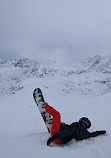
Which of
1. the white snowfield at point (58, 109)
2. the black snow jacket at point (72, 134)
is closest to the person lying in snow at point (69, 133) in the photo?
the black snow jacket at point (72, 134)

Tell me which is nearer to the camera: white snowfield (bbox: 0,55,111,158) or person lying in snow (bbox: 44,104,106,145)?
white snowfield (bbox: 0,55,111,158)

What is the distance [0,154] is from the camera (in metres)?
2.37

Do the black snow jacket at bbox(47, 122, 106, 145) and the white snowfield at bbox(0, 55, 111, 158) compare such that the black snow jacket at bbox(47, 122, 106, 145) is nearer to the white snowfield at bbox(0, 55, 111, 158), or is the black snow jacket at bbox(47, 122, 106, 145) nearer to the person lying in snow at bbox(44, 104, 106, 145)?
the person lying in snow at bbox(44, 104, 106, 145)

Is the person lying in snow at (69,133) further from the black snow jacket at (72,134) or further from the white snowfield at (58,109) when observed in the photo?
the white snowfield at (58,109)

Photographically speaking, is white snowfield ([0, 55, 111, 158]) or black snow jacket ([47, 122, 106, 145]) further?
black snow jacket ([47, 122, 106, 145])

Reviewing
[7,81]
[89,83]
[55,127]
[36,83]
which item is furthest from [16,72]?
[55,127]

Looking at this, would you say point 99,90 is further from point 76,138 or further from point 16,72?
point 16,72

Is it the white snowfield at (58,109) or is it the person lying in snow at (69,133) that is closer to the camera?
→ the white snowfield at (58,109)

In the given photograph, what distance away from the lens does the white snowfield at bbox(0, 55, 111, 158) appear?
2.50 metres

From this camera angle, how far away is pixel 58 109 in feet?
39.6

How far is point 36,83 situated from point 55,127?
21.7 m

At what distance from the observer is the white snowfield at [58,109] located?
2.50 meters

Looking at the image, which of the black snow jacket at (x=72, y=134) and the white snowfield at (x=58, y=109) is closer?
the white snowfield at (x=58, y=109)

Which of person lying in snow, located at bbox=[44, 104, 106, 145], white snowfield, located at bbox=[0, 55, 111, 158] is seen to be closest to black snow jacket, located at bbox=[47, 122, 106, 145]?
person lying in snow, located at bbox=[44, 104, 106, 145]
